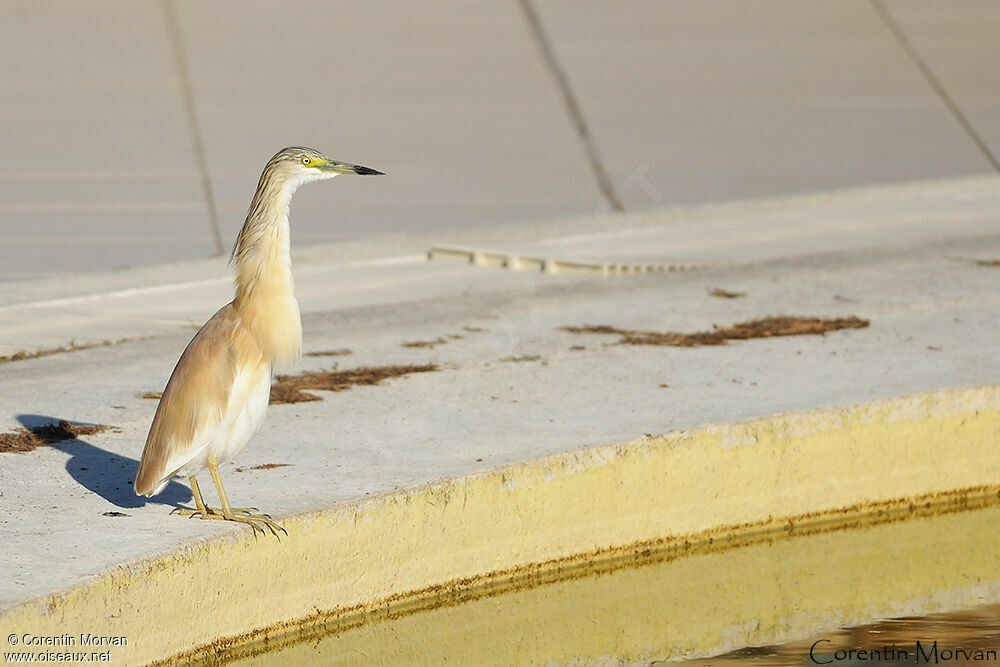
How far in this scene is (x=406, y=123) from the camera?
13250mm

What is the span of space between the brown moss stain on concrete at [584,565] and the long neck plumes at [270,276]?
3.22 ft

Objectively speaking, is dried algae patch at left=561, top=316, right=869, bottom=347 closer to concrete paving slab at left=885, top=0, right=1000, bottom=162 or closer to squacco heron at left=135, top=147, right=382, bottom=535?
squacco heron at left=135, top=147, right=382, bottom=535

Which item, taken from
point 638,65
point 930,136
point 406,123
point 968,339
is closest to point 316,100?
point 406,123

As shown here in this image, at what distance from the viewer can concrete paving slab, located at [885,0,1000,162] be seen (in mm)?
14438

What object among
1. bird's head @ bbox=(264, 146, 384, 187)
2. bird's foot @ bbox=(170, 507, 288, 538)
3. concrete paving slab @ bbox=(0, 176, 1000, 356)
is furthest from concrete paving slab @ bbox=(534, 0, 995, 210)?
bird's foot @ bbox=(170, 507, 288, 538)

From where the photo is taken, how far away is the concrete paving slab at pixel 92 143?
11.2 metres

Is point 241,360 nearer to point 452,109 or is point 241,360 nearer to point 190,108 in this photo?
point 190,108

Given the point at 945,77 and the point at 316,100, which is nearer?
the point at 316,100

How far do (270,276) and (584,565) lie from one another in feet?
6.24

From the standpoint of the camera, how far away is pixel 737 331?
355 inches

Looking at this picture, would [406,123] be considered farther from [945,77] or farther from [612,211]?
[945,77]

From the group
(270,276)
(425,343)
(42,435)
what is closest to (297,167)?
(270,276)

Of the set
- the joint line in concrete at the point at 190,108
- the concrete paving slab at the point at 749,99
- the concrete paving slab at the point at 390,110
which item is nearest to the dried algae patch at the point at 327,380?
the joint line in concrete at the point at 190,108

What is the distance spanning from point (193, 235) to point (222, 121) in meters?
1.98
